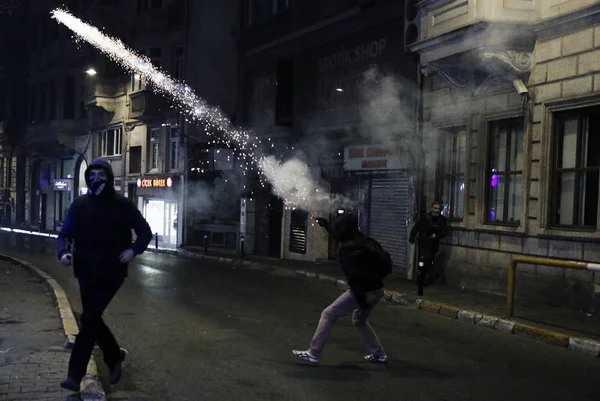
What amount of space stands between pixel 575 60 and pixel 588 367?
586cm

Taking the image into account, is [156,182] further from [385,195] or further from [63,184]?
[385,195]

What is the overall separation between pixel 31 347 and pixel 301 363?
2919 mm

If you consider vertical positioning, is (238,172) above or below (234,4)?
below

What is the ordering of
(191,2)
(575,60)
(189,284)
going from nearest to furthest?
(575,60)
(189,284)
(191,2)

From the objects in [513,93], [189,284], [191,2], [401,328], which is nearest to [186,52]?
[191,2]

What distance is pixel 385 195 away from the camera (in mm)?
17469

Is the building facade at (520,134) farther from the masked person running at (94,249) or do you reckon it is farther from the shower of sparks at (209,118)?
the masked person running at (94,249)

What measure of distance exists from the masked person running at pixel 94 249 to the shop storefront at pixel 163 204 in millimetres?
22165

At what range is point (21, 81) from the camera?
43125 millimetres

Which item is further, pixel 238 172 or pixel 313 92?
pixel 238 172

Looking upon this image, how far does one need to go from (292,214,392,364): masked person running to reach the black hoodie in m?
2.24

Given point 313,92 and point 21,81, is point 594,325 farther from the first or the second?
point 21,81

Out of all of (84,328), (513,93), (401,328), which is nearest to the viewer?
(84,328)

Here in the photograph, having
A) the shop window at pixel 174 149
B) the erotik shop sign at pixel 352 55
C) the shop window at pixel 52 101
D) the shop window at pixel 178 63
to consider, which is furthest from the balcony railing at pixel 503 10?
the shop window at pixel 52 101
